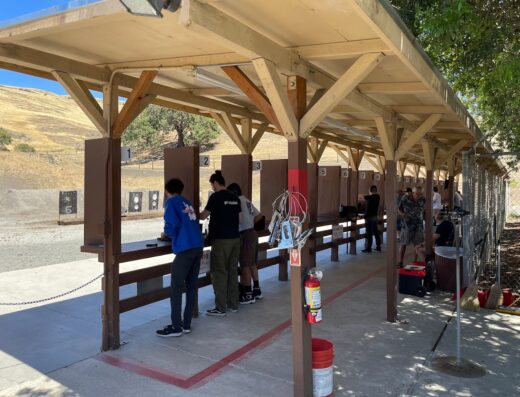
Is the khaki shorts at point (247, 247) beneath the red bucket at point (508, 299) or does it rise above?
above

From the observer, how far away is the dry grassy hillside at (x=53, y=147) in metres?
34.4

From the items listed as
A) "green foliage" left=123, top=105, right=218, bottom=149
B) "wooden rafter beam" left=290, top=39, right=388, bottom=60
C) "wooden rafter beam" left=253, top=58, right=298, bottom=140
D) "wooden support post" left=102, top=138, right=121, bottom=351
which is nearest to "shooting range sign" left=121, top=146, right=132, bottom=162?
"wooden support post" left=102, top=138, right=121, bottom=351

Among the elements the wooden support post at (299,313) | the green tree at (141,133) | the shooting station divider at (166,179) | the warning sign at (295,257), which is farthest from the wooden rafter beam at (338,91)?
the green tree at (141,133)

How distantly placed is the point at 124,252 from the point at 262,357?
6.13ft

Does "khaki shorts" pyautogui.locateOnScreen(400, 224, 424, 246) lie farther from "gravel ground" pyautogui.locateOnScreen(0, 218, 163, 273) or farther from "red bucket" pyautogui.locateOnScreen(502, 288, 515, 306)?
"gravel ground" pyautogui.locateOnScreen(0, 218, 163, 273)

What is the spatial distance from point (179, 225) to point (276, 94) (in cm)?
224

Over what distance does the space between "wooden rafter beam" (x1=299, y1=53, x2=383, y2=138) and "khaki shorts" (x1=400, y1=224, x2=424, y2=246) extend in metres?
6.19

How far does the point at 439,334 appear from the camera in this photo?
5.63 m

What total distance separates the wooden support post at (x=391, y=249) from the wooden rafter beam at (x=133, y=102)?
3.21 m

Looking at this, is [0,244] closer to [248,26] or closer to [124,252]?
[124,252]

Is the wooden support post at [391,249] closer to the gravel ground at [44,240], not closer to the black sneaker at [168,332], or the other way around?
the black sneaker at [168,332]

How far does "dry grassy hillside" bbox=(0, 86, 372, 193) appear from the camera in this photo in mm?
34375

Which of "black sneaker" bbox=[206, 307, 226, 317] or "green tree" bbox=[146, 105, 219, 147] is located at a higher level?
"green tree" bbox=[146, 105, 219, 147]

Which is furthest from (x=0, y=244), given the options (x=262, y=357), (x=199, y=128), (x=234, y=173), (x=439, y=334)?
(x=199, y=128)
